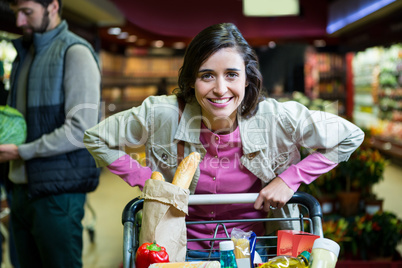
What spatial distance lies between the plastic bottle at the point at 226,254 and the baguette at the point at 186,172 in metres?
0.28

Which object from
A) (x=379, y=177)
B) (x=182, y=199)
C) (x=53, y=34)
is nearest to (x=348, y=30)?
(x=379, y=177)

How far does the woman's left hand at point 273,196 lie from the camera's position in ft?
4.98

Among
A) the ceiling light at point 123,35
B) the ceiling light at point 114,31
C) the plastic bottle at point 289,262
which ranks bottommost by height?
the plastic bottle at point 289,262

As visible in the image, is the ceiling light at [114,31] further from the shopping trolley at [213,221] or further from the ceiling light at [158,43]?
the shopping trolley at [213,221]

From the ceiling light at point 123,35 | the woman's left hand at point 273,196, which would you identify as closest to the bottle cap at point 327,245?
the woman's left hand at point 273,196

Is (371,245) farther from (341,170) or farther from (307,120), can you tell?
(307,120)

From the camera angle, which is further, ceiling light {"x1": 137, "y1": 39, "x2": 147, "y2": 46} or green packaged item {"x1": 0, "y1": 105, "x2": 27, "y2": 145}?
ceiling light {"x1": 137, "y1": 39, "x2": 147, "y2": 46}

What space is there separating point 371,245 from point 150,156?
82.1 inches

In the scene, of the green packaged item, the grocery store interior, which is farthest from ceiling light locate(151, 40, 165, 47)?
the green packaged item

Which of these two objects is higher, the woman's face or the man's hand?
the woman's face

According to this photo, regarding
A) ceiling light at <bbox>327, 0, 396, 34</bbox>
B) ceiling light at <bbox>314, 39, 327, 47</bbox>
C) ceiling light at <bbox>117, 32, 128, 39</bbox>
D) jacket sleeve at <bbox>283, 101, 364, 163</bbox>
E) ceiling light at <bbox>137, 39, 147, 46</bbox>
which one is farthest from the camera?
ceiling light at <bbox>314, 39, 327, 47</bbox>

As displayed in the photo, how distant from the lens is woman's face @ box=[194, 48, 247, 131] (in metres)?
1.54

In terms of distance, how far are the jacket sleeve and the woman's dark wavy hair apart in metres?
0.15

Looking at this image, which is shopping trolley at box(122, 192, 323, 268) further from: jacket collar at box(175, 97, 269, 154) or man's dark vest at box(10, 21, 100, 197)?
man's dark vest at box(10, 21, 100, 197)
